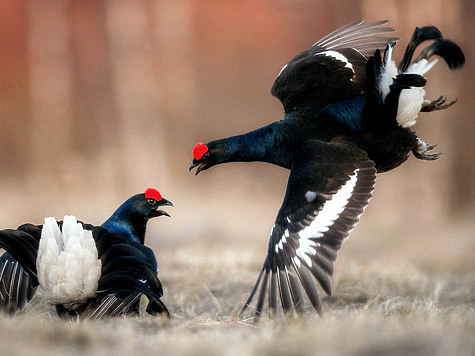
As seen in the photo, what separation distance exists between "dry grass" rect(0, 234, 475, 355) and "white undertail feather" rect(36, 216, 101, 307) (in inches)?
6.2

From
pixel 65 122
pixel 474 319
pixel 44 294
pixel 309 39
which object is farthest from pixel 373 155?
pixel 65 122

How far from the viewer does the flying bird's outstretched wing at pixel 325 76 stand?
3270 millimetres

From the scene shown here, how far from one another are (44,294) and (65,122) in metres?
6.20

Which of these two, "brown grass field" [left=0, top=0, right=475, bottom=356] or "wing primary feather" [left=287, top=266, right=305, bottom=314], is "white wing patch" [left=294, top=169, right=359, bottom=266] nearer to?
"wing primary feather" [left=287, top=266, right=305, bottom=314]

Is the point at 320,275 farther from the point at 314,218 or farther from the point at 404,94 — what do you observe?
the point at 404,94

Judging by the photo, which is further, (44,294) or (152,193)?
(152,193)

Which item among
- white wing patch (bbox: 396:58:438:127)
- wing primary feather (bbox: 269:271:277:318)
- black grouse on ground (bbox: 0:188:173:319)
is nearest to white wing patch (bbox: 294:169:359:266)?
A: wing primary feather (bbox: 269:271:277:318)

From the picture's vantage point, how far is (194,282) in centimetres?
357

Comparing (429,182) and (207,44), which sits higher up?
(207,44)

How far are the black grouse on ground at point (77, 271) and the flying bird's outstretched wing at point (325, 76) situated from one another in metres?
1.21

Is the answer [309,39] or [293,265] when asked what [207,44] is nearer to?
[309,39]

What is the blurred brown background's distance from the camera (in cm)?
717

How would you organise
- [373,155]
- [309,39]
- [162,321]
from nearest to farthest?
[162,321], [373,155], [309,39]

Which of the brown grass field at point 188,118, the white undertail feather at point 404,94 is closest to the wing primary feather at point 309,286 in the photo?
the white undertail feather at point 404,94
